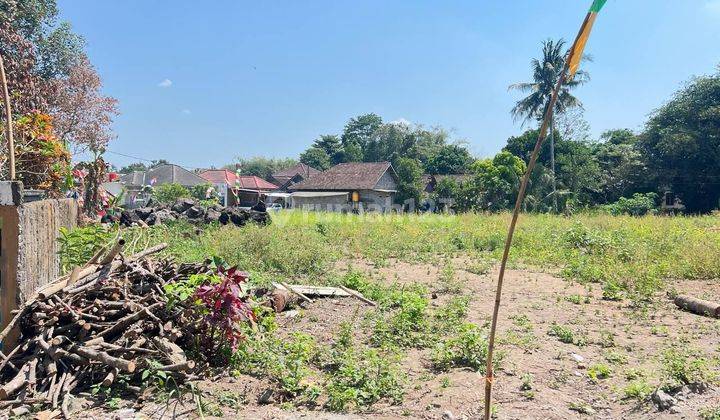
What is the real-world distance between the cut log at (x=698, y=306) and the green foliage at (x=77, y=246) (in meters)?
6.83

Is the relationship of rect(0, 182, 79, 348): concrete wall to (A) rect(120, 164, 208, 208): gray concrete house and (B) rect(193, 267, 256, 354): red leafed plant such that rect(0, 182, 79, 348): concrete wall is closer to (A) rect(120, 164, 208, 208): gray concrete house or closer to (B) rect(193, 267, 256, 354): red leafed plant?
(B) rect(193, 267, 256, 354): red leafed plant

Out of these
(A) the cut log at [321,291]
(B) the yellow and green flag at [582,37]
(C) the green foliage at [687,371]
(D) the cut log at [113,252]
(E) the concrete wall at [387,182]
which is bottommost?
(C) the green foliage at [687,371]

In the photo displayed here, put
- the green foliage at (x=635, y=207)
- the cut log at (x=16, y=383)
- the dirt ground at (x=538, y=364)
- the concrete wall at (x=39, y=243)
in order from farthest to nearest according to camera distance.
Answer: the green foliage at (x=635, y=207) → the concrete wall at (x=39, y=243) → the dirt ground at (x=538, y=364) → the cut log at (x=16, y=383)

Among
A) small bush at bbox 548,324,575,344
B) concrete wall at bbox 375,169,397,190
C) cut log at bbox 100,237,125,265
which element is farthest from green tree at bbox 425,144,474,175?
cut log at bbox 100,237,125,265

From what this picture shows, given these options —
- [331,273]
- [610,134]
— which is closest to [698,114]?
[610,134]

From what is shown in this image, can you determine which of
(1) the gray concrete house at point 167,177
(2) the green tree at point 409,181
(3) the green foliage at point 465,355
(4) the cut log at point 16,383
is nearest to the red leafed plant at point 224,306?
(4) the cut log at point 16,383

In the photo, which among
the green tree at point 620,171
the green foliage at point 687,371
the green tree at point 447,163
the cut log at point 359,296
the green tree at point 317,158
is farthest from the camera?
the green tree at point 317,158

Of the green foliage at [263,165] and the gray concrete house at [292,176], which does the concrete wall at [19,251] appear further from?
the green foliage at [263,165]

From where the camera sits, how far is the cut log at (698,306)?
6.10 metres

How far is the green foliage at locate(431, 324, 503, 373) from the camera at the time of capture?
4367 millimetres

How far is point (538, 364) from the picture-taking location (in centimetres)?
449

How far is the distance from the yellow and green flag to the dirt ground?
2.41 meters

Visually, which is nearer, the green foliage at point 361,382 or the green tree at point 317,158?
the green foliage at point 361,382

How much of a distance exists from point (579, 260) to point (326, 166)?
2025 inches
